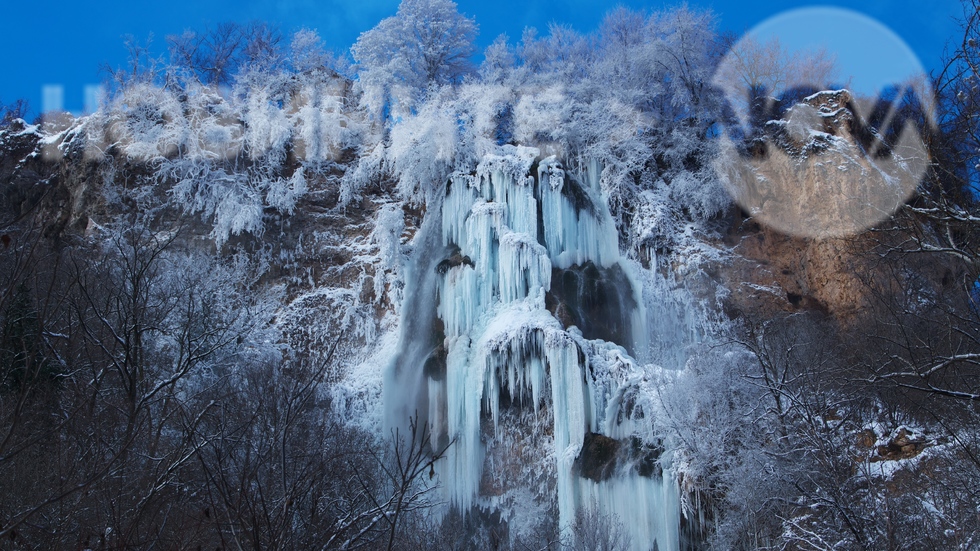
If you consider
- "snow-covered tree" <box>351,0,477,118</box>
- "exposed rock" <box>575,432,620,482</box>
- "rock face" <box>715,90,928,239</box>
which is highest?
"snow-covered tree" <box>351,0,477,118</box>

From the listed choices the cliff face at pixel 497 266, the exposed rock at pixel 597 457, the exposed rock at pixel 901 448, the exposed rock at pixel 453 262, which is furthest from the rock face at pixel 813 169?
the exposed rock at pixel 597 457

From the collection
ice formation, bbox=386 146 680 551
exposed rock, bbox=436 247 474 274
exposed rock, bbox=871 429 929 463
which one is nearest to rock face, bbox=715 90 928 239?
ice formation, bbox=386 146 680 551

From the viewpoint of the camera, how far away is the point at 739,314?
Answer: 20000 millimetres

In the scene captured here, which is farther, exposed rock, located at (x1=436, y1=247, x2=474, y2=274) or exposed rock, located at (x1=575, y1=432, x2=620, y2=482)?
exposed rock, located at (x1=436, y1=247, x2=474, y2=274)

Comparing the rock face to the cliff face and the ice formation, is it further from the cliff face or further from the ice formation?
the ice formation

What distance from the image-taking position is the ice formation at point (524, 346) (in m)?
15.3

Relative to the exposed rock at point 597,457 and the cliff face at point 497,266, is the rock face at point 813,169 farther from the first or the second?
the exposed rock at point 597,457

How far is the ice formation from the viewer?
15.3 m

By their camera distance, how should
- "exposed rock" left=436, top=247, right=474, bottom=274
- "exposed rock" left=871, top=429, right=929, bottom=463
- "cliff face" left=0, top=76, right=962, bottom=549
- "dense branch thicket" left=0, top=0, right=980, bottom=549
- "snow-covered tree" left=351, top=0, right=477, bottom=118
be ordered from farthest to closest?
1. "snow-covered tree" left=351, top=0, right=477, bottom=118
2. "exposed rock" left=436, top=247, right=474, bottom=274
3. "cliff face" left=0, top=76, right=962, bottom=549
4. "dense branch thicket" left=0, top=0, right=980, bottom=549
5. "exposed rock" left=871, top=429, right=929, bottom=463

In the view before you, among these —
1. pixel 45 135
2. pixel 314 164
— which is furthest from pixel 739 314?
pixel 45 135

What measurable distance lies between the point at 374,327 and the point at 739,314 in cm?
967

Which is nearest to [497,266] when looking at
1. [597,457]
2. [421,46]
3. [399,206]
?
[399,206]

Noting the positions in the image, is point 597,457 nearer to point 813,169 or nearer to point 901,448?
point 901,448

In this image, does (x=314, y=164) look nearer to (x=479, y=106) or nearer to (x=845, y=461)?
(x=479, y=106)
